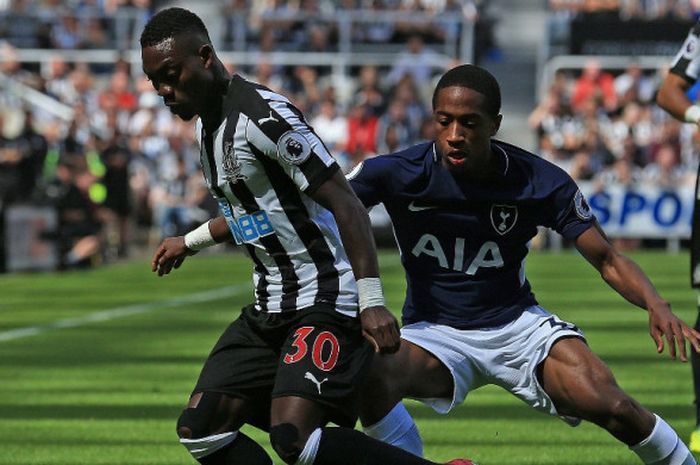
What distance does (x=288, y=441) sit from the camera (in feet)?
16.9

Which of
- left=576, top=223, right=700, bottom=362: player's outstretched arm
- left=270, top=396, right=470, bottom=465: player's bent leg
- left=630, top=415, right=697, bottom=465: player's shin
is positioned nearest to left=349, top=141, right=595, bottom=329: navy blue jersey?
left=576, top=223, right=700, bottom=362: player's outstretched arm

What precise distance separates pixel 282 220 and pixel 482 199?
3.27 ft

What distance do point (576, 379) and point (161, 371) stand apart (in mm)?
5366

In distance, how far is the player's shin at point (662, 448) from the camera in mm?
5789

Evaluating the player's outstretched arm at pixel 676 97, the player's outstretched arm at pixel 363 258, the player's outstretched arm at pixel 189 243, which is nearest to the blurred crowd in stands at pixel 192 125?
the player's outstretched arm at pixel 676 97

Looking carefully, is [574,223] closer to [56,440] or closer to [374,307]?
[374,307]

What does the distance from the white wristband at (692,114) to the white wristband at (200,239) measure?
8.16ft

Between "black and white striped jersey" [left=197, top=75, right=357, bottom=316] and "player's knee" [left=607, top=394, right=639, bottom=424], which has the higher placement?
"black and white striped jersey" [left=197, top=75, right=357, bottom=316]

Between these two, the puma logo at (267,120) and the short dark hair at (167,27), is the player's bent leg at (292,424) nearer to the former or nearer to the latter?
the puma logo at (267,120)

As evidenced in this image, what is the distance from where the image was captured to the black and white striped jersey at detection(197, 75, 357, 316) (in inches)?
209

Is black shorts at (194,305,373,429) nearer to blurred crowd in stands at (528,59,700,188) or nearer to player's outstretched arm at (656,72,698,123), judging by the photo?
player's outstretched arm at (656,72,698,123)

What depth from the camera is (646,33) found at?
2873 centimetres

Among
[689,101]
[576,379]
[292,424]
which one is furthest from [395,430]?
[689,101]

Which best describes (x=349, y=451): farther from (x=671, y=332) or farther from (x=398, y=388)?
(x=671, y=332)
